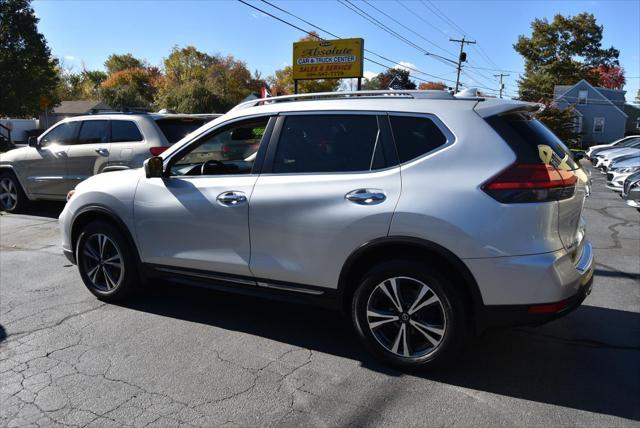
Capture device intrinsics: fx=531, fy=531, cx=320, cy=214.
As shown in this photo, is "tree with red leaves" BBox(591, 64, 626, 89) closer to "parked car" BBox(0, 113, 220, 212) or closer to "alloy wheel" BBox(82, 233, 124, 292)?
"parked car" BBox(0, 113, 220, 212)

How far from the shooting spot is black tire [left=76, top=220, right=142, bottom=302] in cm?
473

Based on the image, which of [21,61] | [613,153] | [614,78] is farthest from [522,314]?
[614,78]

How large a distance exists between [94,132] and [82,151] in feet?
1.23

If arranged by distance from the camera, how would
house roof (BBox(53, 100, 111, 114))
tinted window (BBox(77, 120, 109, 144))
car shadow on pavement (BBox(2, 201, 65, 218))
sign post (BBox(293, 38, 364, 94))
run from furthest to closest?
1. house roof (BBox(53, 100, 111, 114))
2. sign post (BBox(293, 38, 364, 94))
3. car shadow on pavement (BBox(2, 201, 65, 218))
4. tinted window (BBox(77, 120, 109, 144))

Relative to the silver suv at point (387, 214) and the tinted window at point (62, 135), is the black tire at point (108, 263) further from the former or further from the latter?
the tinted window at point (62, 135)

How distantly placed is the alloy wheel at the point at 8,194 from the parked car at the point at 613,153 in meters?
21.4

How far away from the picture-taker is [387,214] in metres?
3.42

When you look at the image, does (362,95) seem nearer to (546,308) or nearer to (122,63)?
(546,308)

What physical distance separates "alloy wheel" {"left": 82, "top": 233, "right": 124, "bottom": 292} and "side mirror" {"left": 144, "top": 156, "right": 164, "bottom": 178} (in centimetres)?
81

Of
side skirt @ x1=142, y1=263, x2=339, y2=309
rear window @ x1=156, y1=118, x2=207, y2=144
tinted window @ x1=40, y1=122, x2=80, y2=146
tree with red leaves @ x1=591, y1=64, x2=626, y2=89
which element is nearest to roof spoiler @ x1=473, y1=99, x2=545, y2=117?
side skirt @ x1=142, y1=263, x2=339, y2=309

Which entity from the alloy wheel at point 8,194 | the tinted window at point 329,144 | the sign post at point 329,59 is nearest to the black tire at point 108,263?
the tinted window at point 329,144

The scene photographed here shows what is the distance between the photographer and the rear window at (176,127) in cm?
845

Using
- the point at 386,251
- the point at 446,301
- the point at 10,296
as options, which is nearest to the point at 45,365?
the point at 10,296

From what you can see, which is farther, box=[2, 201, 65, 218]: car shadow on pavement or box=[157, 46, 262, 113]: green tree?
box=[157, 46, 262, 113]: green tree
